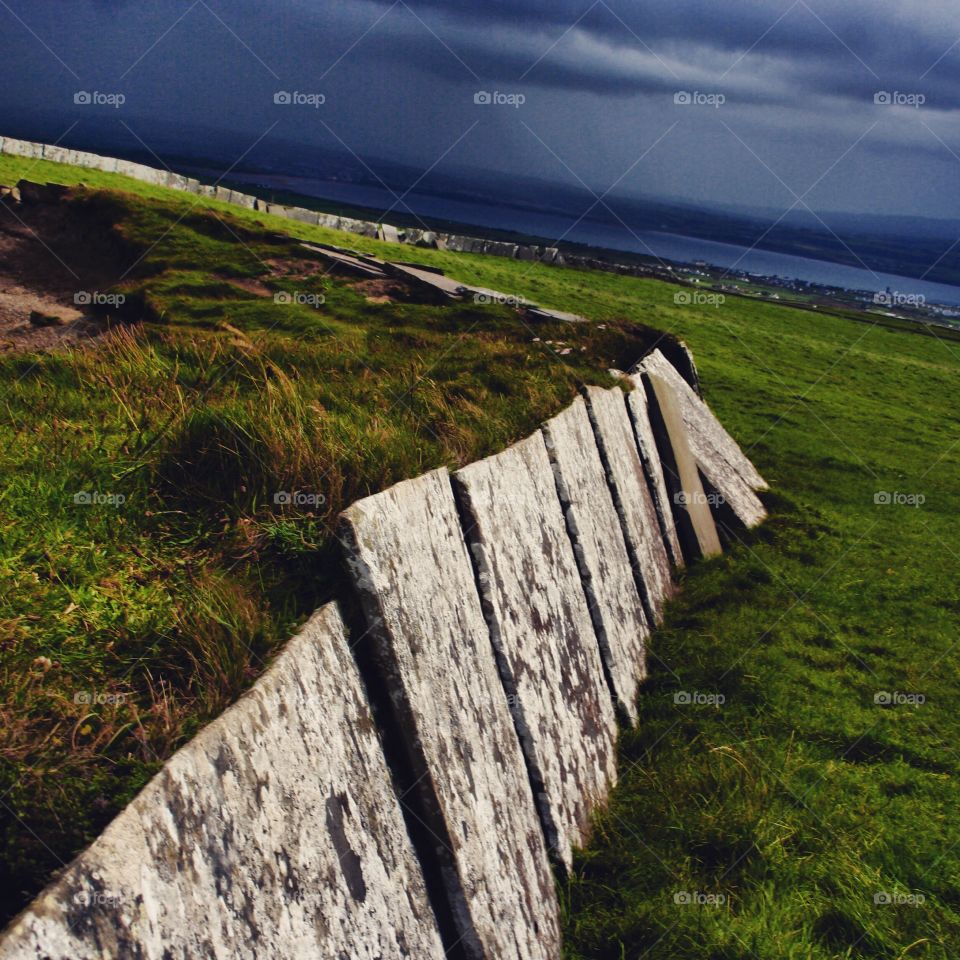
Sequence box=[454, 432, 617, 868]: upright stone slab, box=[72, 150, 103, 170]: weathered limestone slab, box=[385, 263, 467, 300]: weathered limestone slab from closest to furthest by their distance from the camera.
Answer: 1. box=[454, 432, 617, 868]: upright stone slab
2. box=[385, 263, 467, 300]: weathered limestone slab
3. box=[72, 150, 103, 170]: weathered limestone slab

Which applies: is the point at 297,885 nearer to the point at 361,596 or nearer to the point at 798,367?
the point at 361,596

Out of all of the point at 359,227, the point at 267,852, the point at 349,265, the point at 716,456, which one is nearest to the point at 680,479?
the point at 716,456

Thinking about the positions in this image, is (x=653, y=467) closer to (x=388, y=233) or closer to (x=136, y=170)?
(x=136, y=170)

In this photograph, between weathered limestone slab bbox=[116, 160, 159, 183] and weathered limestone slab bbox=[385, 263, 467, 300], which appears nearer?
weathered limestone slab bbox=[385, 263, 467, 300]

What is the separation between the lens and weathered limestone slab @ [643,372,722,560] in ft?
25.3

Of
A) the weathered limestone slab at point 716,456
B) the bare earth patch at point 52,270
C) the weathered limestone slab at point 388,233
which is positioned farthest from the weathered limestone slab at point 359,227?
the weathered limestone slab at point 716,456

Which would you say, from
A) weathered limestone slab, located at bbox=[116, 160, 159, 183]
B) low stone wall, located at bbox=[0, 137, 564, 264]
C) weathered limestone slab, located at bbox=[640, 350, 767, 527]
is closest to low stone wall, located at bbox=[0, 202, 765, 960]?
weathered limestone slab, located at bbox=[640, 350, 767, 527]

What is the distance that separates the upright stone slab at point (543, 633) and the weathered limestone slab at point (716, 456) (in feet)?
13.9

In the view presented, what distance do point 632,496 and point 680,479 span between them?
1.55 metres

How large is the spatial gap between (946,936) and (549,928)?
1886 millimetres

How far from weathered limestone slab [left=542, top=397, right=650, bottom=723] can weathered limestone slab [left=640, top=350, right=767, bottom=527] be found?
2958mm

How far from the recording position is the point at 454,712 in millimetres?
2963

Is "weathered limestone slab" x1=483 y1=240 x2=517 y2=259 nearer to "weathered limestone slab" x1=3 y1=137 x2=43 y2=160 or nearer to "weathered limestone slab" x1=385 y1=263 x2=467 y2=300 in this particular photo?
"weathered limestone slab" x1=3 y1=137 x2=43 y2=160

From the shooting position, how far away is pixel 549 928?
3.29 m
